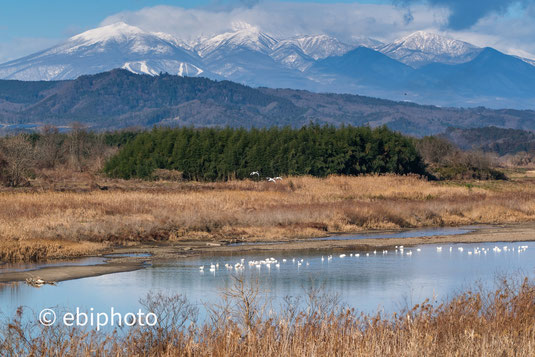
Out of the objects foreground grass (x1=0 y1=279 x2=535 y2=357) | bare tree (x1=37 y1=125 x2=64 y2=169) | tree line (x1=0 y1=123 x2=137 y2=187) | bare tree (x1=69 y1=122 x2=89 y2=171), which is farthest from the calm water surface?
bare tree (x1=69 y1=122 x2=89 y2=171)

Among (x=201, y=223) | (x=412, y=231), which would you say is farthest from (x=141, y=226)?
(x=412, y=231)

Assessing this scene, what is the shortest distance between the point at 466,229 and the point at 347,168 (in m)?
23.6

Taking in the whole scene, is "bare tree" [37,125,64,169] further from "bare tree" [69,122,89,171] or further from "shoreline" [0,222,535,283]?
"shoreline" [0,222,535,283]

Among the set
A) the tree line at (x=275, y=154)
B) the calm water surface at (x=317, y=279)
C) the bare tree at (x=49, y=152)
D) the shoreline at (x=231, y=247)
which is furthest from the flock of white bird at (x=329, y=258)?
the bare tree at (x=49, y=152)

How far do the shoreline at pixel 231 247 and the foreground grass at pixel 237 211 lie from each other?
1.82 metres

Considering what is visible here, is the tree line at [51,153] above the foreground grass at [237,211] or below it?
above

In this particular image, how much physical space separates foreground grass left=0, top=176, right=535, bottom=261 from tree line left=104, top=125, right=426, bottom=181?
585 centimetres

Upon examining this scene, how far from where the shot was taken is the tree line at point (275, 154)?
67250mm

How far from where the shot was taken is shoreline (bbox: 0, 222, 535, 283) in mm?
26386

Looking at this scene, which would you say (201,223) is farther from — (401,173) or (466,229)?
(401,173)

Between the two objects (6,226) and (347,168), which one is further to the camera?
(347,168)

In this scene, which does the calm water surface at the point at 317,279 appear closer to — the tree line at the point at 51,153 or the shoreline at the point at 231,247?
the shoreline at the point at 231,247

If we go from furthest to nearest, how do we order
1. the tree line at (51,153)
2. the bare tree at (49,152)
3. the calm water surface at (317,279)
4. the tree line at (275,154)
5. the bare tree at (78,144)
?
the bare tree at (78,144) < the bare tree at (49,152) < the tree line at (275,154) < the tree line at (51,153) < the calm water surface at (317,279)

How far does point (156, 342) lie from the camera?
14016mm
